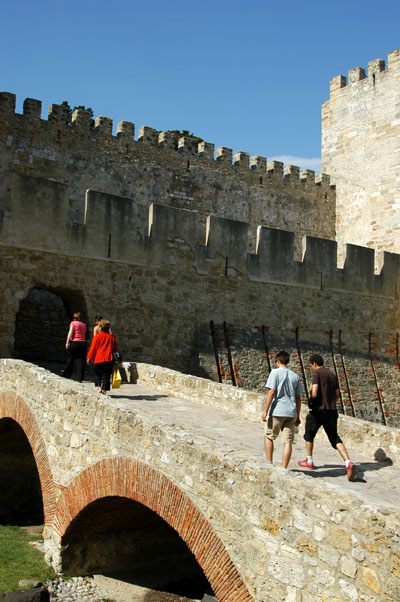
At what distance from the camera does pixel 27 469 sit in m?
13.2

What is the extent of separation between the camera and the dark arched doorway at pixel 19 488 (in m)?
12.5

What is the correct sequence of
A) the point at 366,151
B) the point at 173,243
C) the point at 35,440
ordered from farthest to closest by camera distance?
the point at 366,151 → the point at 173,243 → the point at 35,440

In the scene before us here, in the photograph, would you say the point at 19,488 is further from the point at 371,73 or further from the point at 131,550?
the point at 371,73

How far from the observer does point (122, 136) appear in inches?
688

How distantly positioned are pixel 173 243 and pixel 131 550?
6650mm

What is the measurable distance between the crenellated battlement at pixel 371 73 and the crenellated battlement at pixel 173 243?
588cm

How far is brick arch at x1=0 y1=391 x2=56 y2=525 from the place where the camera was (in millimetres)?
8461

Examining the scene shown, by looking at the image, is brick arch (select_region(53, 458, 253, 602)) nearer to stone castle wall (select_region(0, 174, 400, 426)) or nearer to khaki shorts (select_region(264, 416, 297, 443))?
khaki shorts (select_region(264, 416, 297, 443))

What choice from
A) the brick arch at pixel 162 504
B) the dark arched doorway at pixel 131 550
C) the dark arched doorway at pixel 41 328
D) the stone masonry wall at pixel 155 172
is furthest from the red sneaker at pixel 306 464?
the dark arched doorway at pixel 41 328

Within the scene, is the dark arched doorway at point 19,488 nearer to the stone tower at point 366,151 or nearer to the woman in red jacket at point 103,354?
the woman in red jacket at point 103,354

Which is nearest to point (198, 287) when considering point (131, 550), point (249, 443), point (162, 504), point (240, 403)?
point (240, 403)

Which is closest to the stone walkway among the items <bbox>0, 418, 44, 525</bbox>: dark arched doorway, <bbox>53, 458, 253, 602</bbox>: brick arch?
<bbox>53, 458, 253, 602</bbox>: brick arch

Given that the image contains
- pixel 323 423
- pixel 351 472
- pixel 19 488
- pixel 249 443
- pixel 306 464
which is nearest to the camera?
pixel 351 472

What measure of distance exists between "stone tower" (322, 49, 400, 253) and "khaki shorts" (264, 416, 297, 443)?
13100 millimetres
